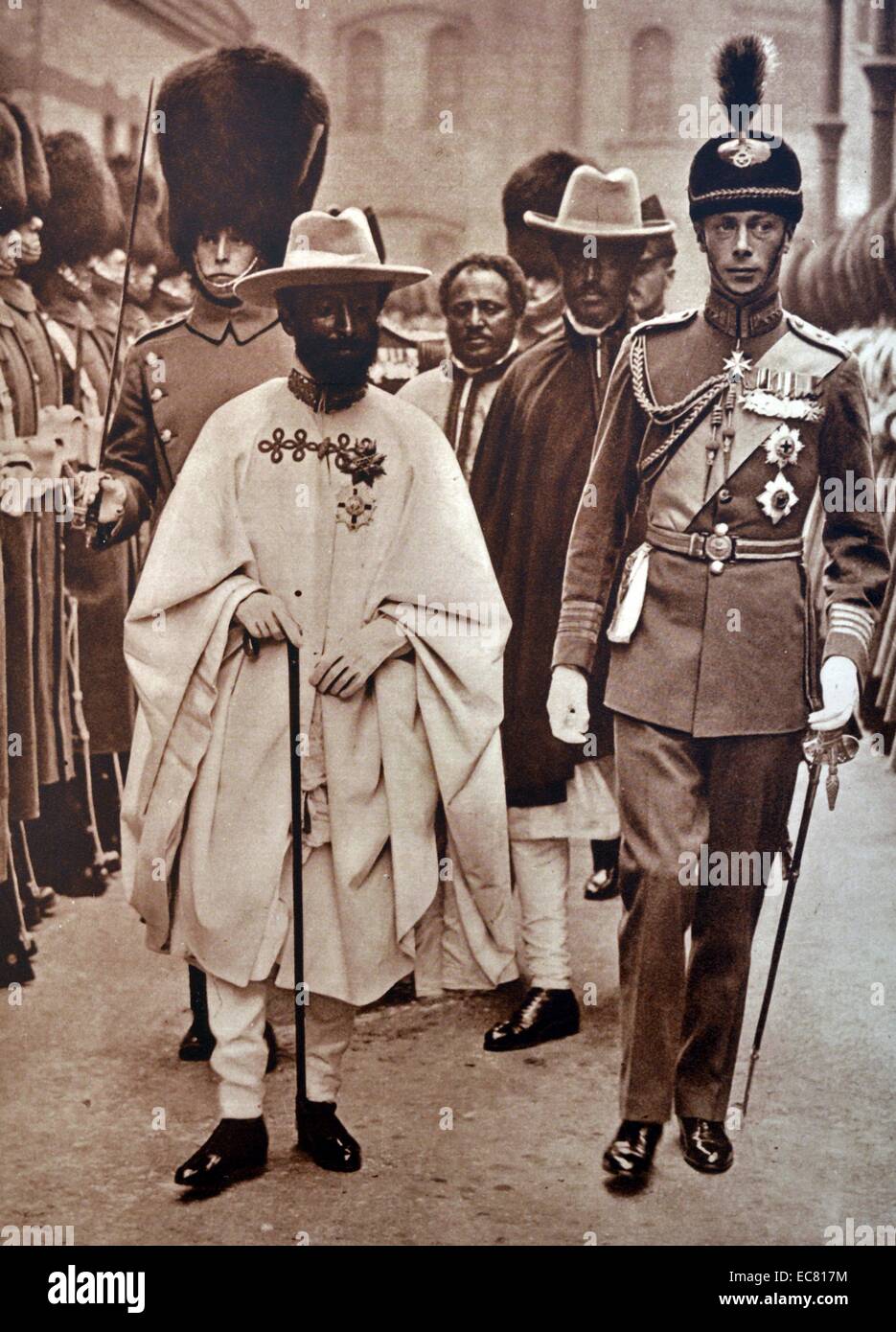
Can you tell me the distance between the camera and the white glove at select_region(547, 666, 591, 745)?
4254 millimetres

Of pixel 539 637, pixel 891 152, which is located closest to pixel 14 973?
pixel 539 637

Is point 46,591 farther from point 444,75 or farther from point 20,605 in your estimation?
point 444,75

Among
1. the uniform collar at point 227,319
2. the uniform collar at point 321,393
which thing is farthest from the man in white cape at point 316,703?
→ the uniform collar at point 227,319

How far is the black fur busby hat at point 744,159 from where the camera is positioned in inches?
164

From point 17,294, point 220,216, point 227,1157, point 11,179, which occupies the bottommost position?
point 227,1157

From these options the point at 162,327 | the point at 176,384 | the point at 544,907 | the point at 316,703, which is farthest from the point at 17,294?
the point at 544,907

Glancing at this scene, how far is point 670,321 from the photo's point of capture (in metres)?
4.23

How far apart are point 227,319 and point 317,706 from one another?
111 cm

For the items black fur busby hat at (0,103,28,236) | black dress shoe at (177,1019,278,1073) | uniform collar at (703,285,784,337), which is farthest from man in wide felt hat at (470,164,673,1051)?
black fur busby hat at (0,103,28,236)

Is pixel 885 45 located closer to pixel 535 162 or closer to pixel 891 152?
pixel 891 152

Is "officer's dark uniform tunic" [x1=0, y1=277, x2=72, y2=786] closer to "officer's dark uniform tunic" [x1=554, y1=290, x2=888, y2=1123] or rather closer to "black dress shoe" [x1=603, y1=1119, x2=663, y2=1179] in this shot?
"officer's dark uniform tunic" [x1=554, y1=290, x2=888, y2=1123]

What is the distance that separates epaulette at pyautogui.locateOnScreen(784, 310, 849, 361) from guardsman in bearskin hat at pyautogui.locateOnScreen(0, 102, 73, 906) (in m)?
2.01

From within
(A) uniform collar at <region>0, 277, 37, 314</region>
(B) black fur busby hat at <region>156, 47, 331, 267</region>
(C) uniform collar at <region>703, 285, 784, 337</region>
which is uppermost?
(B) black fur busby hat at <region>156, 47, 331, 267</region>

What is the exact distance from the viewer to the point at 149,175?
14.3 feet
